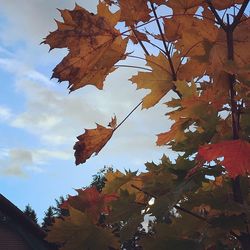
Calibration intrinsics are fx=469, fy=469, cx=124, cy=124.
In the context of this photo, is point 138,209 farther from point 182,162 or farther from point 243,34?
point 243,34

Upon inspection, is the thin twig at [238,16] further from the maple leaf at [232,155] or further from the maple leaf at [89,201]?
the maple leaf at [89,201]

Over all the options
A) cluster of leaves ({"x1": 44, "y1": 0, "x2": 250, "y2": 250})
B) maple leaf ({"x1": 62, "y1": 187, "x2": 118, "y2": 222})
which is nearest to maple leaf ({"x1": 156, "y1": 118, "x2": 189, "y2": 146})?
cluster of leaves ({"x1": 44, "y1": 0, "x2": 250, "y2": 250})

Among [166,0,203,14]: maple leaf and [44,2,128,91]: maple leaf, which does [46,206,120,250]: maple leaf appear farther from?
[166,0,203,14]: maple leaf

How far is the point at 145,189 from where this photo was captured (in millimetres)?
1330

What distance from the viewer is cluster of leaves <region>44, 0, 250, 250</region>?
1.22 metres

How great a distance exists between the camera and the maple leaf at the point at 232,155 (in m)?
1.07

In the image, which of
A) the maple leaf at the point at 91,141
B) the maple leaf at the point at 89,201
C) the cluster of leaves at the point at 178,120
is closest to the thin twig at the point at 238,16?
the cluster of leaves at the point at 178,120

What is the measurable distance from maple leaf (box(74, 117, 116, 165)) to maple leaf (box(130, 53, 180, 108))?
0.49 ft

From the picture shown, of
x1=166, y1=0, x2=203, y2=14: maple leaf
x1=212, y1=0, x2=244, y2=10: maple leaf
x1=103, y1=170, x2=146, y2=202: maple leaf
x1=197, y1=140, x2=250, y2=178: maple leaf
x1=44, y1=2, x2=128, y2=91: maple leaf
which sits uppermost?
x1=166, y1=0, x2=203, y2=14: maple leaf

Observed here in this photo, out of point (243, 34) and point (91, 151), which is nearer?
point (243, 34)

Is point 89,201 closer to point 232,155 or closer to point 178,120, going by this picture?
point 178,120

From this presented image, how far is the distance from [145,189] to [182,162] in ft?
0.43

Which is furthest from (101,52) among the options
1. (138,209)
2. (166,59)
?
(138,209)

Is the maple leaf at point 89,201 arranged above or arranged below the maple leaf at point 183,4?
below
